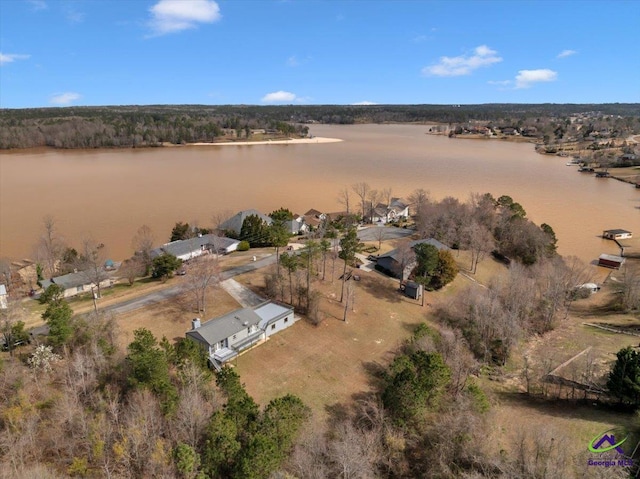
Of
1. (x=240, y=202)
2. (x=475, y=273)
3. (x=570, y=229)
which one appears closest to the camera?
(x=475, y=273)

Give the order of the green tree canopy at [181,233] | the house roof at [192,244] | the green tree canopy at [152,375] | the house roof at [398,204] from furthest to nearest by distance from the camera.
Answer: the house roof at [398,204]
the green tree canopy at [181,233]
the house roof at [192,244]
the green tree canopy at [152,375]

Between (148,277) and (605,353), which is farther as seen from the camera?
(148,277)

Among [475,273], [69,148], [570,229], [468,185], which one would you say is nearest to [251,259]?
[475,273]

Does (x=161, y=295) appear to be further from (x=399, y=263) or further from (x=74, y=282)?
(x=399, y=263)

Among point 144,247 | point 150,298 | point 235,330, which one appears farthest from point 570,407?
point 144,247

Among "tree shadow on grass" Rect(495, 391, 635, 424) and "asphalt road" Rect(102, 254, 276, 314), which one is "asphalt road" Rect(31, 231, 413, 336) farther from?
"tree shadow on grass" Rect(495, 391, 635, 424)

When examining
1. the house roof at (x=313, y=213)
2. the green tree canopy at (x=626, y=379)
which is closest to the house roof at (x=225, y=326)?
the green tree canopy at (x=626, y=379)

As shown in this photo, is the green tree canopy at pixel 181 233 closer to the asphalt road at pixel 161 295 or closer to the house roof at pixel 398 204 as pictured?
the asphalt road at pixel 161 295

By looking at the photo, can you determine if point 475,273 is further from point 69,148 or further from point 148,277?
point 69,148
